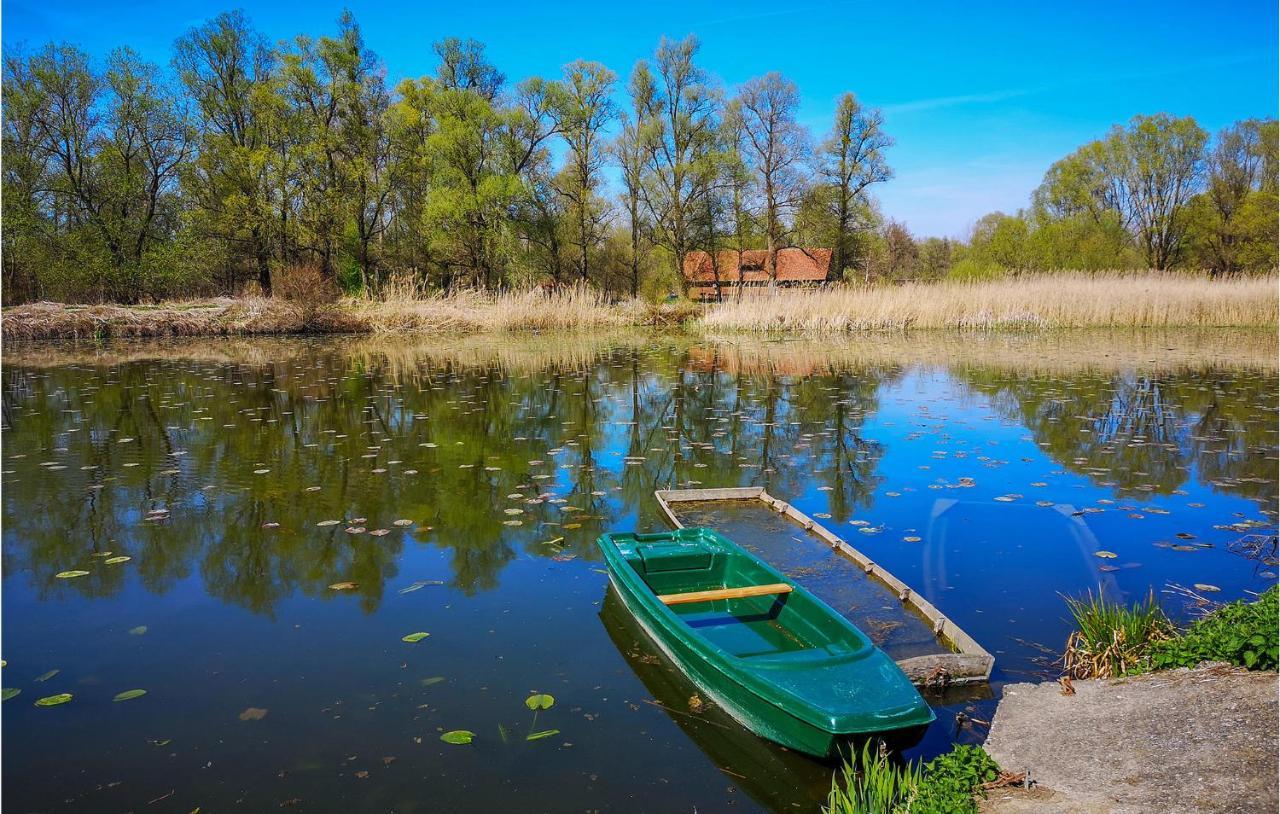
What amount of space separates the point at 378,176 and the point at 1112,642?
118 ft

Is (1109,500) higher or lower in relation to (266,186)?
lower

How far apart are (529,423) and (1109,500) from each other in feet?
21.4

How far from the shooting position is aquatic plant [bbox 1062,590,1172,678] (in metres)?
3.58

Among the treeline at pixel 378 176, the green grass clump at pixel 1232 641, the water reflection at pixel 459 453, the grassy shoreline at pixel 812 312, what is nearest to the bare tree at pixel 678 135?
the treeline at pixel 378 176

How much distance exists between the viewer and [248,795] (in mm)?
2914

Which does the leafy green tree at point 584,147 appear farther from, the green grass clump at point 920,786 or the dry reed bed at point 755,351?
the green grass clump at point 920,786

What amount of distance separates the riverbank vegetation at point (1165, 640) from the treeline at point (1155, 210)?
36447 mm

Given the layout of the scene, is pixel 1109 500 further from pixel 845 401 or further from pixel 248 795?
pixel 248 795

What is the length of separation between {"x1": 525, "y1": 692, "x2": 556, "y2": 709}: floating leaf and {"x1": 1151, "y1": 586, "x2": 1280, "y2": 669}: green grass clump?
2663mm

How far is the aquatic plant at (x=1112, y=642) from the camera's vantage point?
358 centimetres

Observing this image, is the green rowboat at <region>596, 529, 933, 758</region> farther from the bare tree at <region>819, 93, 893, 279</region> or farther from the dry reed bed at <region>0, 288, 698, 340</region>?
the bare tree at <region>819, 93, 893, 279</region>

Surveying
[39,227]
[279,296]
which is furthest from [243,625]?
[39,227]

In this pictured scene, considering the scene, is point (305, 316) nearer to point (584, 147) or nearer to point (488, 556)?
point (584, 147)

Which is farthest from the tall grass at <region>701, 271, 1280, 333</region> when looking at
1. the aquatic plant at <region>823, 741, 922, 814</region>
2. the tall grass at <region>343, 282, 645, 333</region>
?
the aquatic plant at <region>823, 741, 922, 814</region>
